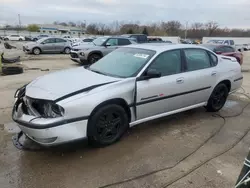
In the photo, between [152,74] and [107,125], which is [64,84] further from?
[152,74]

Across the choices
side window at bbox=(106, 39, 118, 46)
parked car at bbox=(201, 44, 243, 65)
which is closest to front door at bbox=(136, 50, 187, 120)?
parked car at bbox=(201, 44, 243, 65)

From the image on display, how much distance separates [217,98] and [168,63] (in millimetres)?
1722

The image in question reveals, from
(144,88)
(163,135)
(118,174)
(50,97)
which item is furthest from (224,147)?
(50,97)

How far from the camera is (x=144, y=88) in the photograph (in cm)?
375

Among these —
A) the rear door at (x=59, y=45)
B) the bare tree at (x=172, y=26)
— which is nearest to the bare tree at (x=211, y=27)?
the bare tree at (x=172, y=26)

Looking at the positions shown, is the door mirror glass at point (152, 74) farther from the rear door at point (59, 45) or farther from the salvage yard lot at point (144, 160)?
the rear door at point (59, 45)

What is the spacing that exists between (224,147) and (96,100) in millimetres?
2211

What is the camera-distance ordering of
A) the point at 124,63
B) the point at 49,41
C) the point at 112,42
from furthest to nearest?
the point at 49,41 → the point at 112,42 → the point at 124,63

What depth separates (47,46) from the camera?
18859 millimetres

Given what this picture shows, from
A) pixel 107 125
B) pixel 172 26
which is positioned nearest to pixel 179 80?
pixel 107 125

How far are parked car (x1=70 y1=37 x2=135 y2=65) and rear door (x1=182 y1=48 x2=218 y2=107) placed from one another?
785cm

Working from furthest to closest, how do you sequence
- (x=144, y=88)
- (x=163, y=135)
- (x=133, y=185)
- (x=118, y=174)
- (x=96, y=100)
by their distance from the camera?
1. (x=163, y=135)
2. (x=144, y=88)
3. (x=96, y=100)
4. (x=118, y=174)
5. (x=133, y=185)

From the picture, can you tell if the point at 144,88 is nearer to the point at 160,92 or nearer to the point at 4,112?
the point at 160,92

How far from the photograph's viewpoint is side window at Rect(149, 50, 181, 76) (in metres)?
4.07
